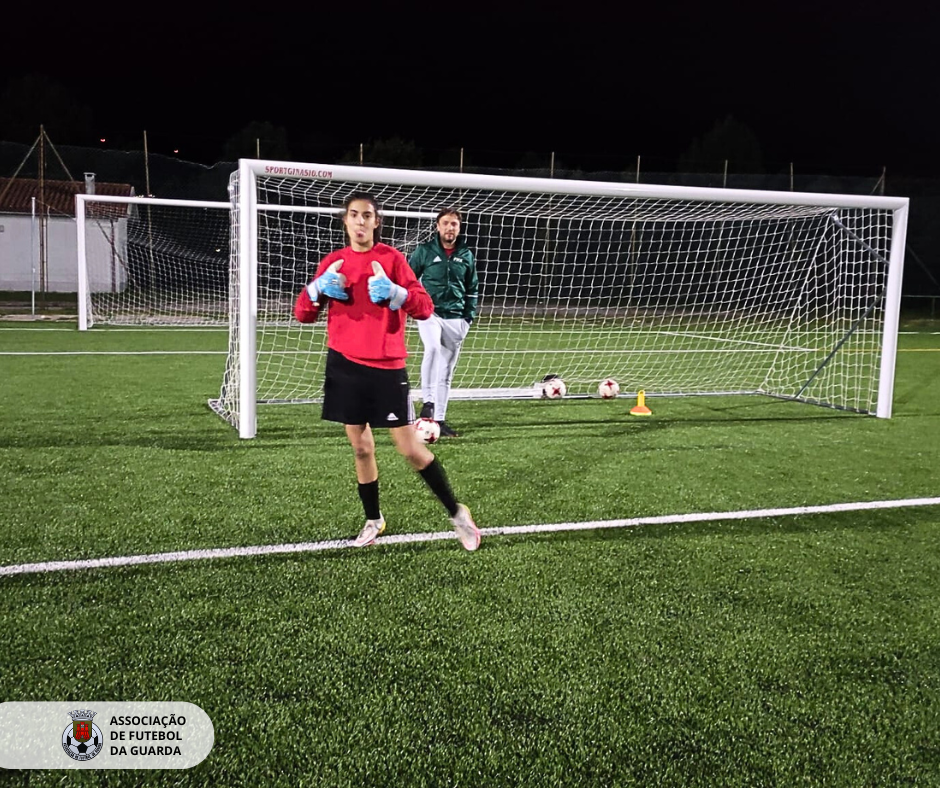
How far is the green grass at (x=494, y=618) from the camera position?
8.41 feet

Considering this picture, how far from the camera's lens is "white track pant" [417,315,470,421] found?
7.24 metres

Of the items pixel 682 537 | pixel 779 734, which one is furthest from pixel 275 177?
pixel 779 734

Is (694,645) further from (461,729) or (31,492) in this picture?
(31,492)

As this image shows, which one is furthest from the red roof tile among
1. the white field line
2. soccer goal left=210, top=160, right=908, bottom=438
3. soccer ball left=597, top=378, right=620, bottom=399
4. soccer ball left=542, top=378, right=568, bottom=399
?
soccer ball left=597, top=378, right=620, bottom=399

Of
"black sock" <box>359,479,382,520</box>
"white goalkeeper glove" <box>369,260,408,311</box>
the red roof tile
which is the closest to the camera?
"white goalkeeper glove" <box>369,260,408,311</box>

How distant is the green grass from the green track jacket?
4.50 feet

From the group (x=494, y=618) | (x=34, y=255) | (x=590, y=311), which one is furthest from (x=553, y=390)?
(x=34, y=255)

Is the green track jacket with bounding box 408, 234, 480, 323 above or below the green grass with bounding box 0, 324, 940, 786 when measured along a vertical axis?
above

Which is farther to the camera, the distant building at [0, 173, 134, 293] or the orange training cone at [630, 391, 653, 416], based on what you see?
the distant building at [0, 173, 134, 293]

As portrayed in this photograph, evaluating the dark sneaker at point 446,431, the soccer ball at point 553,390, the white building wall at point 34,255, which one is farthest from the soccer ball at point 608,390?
the white building wall at point 34,255

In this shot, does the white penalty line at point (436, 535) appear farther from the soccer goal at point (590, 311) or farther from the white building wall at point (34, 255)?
the white building wall at point (34, 255)

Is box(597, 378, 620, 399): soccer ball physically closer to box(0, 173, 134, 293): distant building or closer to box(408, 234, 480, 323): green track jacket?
box(408, 234, 480, 323): green track jacket

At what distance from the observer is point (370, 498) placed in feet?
14.6

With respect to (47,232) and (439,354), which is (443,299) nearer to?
(439,354)
